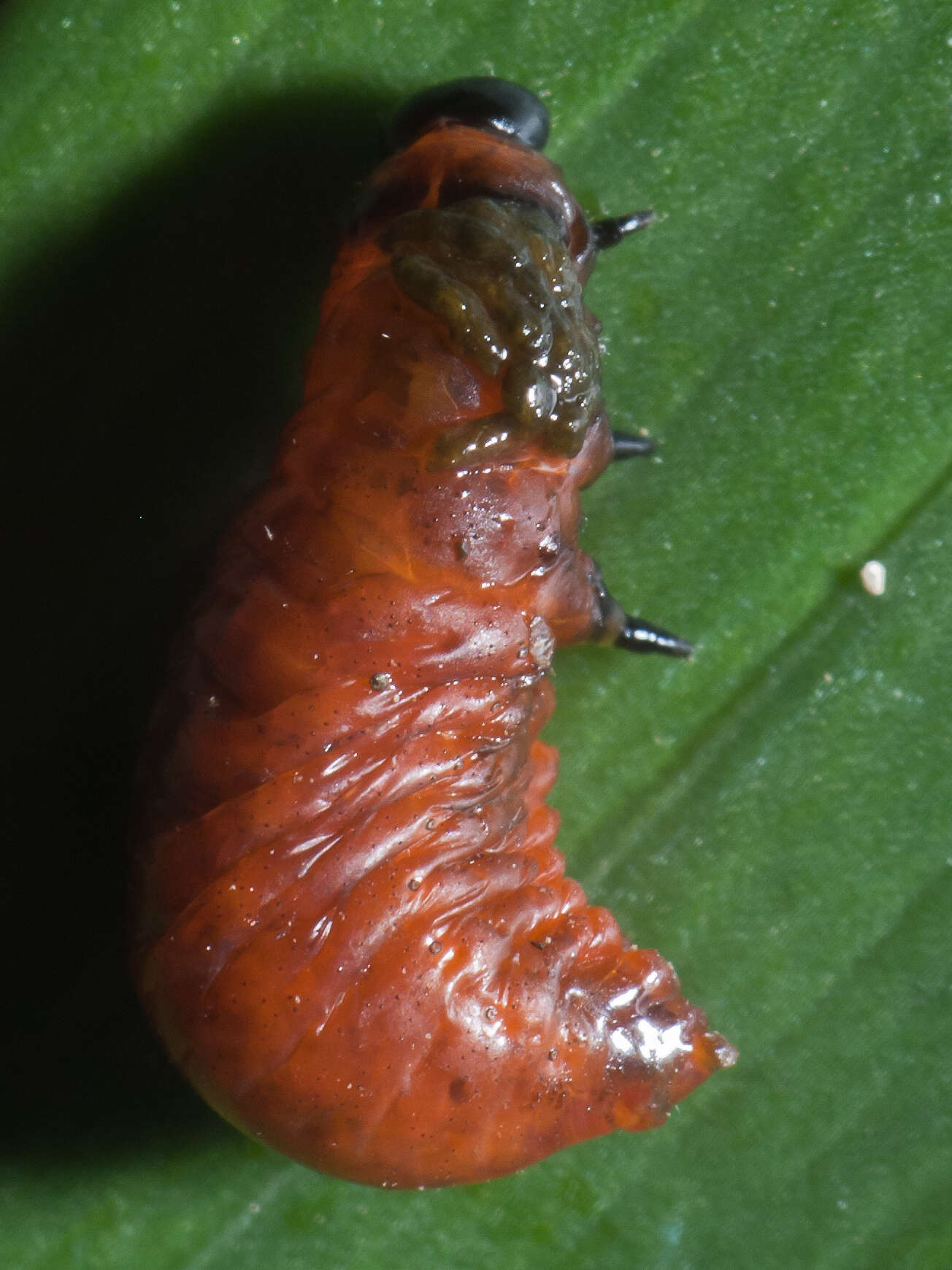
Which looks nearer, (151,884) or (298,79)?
(151,884)

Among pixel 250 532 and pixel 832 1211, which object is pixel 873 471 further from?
pixel 832 1211

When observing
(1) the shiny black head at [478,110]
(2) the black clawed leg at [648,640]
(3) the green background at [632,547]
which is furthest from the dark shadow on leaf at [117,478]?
(2) the black clawed leg at [648,640]

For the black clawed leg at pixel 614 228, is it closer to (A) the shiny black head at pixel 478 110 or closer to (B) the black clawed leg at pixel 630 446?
(A) the shiny black head at pixel 478 110

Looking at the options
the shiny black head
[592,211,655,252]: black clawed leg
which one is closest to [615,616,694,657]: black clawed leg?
[592,211,655,252]: black clawed leg

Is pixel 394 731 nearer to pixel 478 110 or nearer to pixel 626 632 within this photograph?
pixel 626 632

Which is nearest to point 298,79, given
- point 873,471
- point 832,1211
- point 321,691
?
point 321,691
